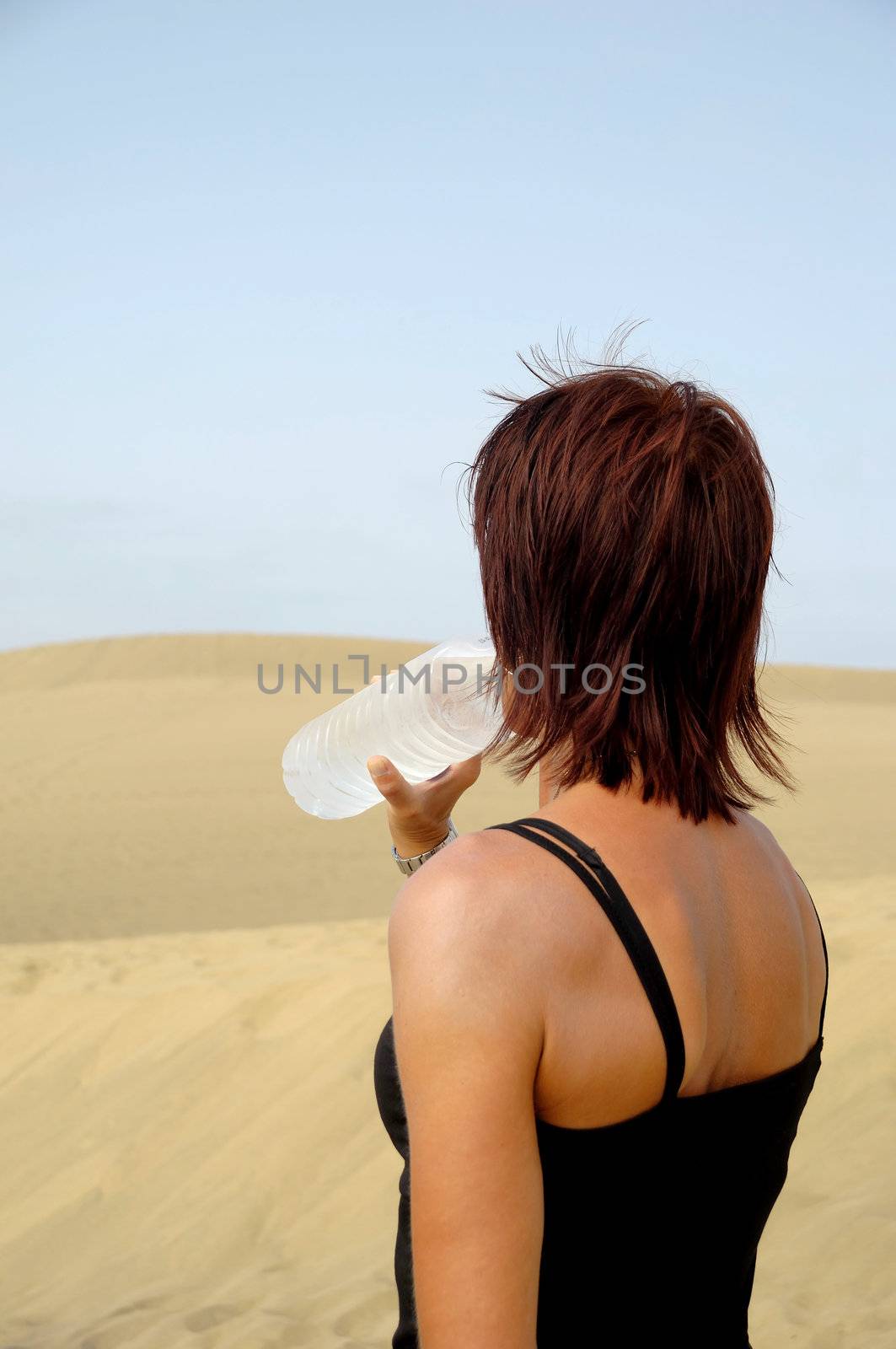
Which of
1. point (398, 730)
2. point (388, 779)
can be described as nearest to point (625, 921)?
point (388, 779)

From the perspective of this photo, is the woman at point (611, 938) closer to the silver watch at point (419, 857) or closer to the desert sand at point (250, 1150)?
the silver watch at point (419, 857)

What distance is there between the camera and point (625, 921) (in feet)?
4.09

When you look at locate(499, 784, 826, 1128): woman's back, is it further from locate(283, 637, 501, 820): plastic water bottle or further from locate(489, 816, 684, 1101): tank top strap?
locate(283, 637, 501, 820): plastic water bottle

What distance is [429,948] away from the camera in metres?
1.14

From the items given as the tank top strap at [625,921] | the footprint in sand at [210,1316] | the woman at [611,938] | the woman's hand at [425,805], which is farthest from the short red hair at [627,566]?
the footprint in sand at [210,1316]

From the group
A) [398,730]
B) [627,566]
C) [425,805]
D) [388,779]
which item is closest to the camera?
[627,566]

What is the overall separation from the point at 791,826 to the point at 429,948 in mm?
16915

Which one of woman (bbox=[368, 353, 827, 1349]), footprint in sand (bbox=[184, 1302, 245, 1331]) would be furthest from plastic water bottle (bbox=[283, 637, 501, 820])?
footprint in sand (bbox=[184, 1302, 245, 1331])

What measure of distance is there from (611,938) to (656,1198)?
0.38 m

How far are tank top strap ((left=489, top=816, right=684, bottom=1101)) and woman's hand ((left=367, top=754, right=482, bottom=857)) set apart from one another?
0.73 metres

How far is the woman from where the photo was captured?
115 cm

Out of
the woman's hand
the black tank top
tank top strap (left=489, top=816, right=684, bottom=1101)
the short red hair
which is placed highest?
the short red hair

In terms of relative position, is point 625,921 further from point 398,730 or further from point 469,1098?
point 398,730

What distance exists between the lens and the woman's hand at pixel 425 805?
203 centimetres
